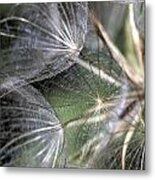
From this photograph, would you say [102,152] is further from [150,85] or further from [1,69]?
[1,69]

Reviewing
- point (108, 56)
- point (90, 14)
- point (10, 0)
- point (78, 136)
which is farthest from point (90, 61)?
point (10, 0)

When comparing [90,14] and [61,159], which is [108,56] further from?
[61,159]

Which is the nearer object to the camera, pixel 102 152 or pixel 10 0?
pixel 102 152

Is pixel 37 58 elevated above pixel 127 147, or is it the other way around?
pixel 37 58

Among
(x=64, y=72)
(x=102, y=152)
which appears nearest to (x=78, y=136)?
(x=102, y=152)

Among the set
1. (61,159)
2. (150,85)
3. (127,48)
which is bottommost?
(61,159)

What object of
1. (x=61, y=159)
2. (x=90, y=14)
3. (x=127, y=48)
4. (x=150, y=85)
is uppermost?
(x=90, y=14)
